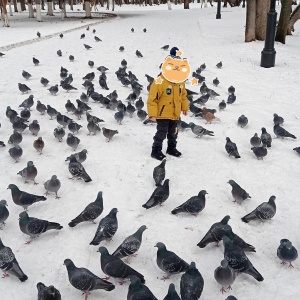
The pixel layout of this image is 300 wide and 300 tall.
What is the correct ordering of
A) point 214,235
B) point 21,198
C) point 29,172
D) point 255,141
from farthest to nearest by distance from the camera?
1. point 255,141
2. point 29,172
3. point 21,198
4. point 214,235

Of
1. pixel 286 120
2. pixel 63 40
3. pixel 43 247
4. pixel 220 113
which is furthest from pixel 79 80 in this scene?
pixel 63 40

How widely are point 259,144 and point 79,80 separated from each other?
7.23m

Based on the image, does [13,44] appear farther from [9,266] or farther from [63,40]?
[9,266]

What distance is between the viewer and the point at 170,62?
5953mm

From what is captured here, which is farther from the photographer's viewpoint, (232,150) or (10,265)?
(232,150)

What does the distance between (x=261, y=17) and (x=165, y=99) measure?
43.7ft

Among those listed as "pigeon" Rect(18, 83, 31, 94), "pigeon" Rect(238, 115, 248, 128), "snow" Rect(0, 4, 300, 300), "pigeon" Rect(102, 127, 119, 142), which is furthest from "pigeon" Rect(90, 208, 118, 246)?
"pigeon" Rect(18, 83, 31, 94)

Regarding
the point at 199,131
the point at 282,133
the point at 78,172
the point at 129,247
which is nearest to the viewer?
the point at 129,247

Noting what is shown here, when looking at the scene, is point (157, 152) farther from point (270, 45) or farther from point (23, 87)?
point (270, 45)

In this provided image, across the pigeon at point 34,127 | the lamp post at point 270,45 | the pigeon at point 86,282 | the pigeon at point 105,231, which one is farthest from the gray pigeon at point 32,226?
the lamp post at point 270,45

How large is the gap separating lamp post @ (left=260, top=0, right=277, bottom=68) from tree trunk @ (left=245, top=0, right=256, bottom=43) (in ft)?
13.4

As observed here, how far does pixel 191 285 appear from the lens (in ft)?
11.9

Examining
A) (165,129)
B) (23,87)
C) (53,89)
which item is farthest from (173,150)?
(23,87)

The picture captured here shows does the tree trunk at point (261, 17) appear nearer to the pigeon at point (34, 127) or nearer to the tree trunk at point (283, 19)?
the tree trunk at point (283, 19)
